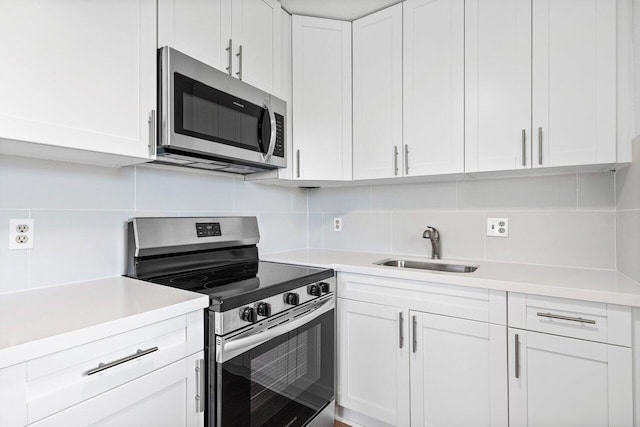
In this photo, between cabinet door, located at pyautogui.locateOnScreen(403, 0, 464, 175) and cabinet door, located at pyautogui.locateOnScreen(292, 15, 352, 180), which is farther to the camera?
cabinet door, located at pyautogui.locateOnScreen(292, 15, 352, 180)

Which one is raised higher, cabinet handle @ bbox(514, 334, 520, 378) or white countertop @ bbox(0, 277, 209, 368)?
white countertop @ bbox(0, 277, 209, 368)

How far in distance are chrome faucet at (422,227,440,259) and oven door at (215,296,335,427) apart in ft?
2.37

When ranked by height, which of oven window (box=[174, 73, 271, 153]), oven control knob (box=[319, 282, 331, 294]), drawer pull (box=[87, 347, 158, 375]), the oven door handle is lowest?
the oven door handle

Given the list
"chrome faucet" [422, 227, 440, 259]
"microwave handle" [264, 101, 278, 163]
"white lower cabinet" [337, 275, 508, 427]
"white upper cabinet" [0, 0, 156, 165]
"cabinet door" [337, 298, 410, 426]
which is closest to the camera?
"white upper cabinet" [0, 0, 156, 165]

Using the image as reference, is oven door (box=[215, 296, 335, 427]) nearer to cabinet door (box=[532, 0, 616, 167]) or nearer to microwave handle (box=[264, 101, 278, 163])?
microwave handle (box=[264, 101, 278, 163])

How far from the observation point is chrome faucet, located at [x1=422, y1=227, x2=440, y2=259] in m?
2.02

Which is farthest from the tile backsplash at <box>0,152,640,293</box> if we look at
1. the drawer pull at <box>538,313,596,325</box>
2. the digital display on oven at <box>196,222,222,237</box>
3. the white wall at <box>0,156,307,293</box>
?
the drawer pull at <box>538,313,596,325</box>

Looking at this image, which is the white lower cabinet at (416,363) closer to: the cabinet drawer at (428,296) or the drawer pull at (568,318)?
A: the cabinet drawer at (428,296)

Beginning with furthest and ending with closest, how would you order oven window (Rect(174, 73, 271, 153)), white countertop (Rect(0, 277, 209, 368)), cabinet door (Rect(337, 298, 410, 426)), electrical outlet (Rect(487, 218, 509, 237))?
1. electrical outlet (Rect(487, 218, 509, 237))
2. cabinet door (Rect(337, 298, 410, 426))
3. oven window (Rect(174, 73, 271, 153))
4. white countertop (Rect(0, 277, 209, 368))

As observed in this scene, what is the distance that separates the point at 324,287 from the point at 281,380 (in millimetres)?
476

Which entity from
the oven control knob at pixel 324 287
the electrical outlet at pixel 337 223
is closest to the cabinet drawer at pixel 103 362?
the oven control knob at pixel 324 287

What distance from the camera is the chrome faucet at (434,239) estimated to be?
202 centimetres

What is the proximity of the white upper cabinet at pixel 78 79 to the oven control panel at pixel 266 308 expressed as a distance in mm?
682

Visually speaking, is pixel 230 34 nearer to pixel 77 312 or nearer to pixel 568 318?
pixel 77 312
